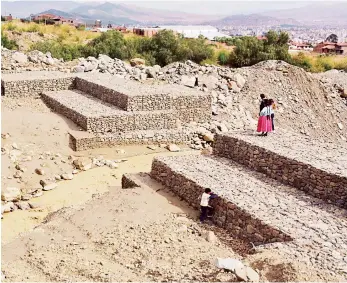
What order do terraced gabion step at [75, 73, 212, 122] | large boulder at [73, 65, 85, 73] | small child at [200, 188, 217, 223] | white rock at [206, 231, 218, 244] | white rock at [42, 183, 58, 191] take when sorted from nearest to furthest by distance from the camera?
1. white rock at [206, 231, 218, 244]
2. small child at [200, 188, 217, 223]
3. white rock at [42, 183, 58, 191]
4. terraced gabion step at [75, 73, 212, 122]
5. large boulder at [73, 65, 85, 73]

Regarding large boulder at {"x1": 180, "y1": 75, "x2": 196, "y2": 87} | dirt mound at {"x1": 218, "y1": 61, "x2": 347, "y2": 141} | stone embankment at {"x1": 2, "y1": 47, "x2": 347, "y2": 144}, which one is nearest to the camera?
stone embankment at {"x1": 2, "y1": 47, "x2": 347, "y2": 144}

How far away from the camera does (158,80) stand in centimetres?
2100

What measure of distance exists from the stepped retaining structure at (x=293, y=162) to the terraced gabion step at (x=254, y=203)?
0.18 m

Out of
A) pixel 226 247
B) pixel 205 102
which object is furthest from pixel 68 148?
pixel 226 247

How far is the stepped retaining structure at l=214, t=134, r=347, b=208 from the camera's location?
8953mm

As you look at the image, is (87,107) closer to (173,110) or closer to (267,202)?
(173,110)

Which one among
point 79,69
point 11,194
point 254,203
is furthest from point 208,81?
point 254,203

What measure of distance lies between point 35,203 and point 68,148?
10.9ft

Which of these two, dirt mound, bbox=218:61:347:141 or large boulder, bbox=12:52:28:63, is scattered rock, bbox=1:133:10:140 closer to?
dirt mound, bbox=218:61:347:141

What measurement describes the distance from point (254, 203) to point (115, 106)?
9.11 m

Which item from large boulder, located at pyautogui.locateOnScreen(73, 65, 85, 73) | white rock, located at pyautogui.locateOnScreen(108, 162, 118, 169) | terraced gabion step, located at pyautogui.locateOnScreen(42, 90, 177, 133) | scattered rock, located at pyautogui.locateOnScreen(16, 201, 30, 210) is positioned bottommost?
scattered rock, located at pyautogui.locateOnScreen(16, 201, 30, 210)

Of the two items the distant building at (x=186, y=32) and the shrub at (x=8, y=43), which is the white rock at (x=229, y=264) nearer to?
the shrub at (x=8, y=43)

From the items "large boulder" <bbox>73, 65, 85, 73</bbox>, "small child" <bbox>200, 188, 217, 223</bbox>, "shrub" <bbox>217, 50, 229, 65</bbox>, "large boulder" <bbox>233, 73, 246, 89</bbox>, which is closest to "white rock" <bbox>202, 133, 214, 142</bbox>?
"large boulder" <bbox>233, 73, 246, 89</bbox>

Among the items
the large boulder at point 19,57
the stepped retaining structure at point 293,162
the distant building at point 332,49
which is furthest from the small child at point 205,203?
the distant building at point 332,49
